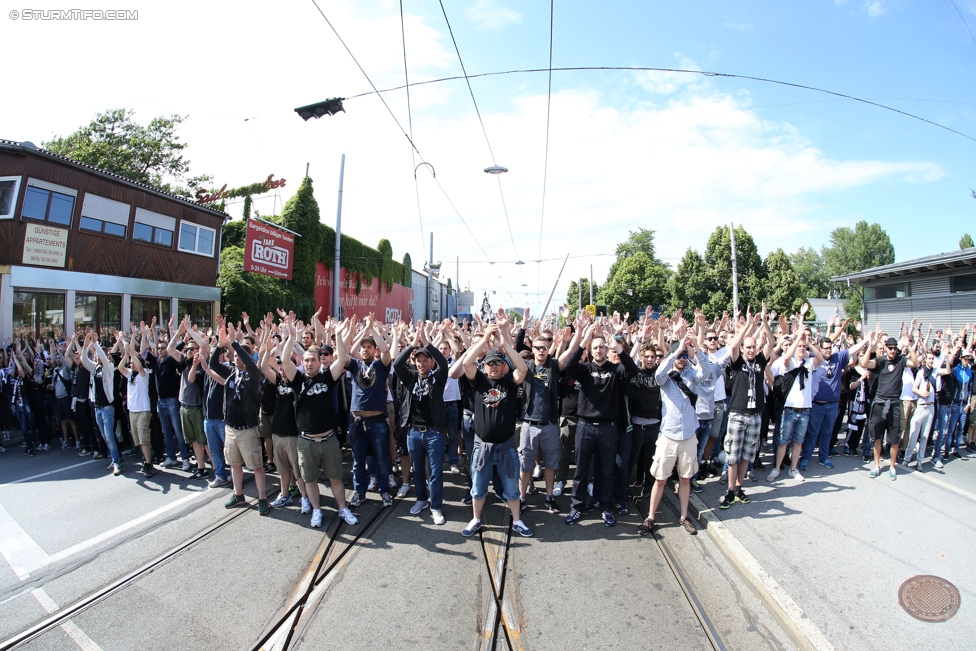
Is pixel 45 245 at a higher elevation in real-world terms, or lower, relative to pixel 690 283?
lower

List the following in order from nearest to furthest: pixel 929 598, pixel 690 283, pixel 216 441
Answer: pixel 929 598, pixel 216 441, pixel 690 283

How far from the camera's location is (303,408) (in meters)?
5.47

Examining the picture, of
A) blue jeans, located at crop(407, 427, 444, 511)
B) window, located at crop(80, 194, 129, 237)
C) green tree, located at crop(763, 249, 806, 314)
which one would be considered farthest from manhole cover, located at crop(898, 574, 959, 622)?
green tree, located at crop(763, 249, 806, 314)

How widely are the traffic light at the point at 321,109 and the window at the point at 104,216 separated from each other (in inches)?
505

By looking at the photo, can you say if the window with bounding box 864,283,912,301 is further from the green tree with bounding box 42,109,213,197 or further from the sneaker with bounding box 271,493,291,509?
the green tree with bounding box 42,109,213,197

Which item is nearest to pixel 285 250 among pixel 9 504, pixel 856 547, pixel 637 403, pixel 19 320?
pixel 19 320

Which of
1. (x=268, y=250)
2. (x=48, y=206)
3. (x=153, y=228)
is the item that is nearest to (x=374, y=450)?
(x=48, y=206)

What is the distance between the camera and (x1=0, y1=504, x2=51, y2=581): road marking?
4.66 m

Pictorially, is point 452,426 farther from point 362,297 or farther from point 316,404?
point 362,297

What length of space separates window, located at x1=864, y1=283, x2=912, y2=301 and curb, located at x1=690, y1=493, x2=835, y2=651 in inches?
856

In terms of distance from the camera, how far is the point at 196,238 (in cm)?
1920

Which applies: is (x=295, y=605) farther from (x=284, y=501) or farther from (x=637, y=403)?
(x=637, y=403)

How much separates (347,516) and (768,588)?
4106 mm

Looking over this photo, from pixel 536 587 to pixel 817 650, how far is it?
2012mm
